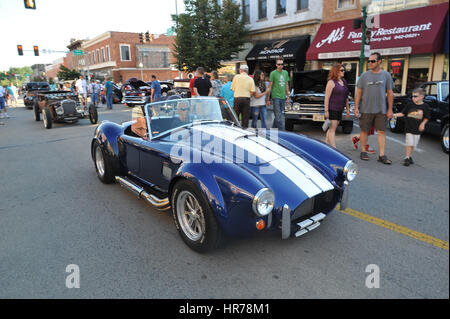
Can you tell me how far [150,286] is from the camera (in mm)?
2451

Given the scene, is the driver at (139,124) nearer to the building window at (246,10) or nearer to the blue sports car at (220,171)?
the blue sports car at (220,171)

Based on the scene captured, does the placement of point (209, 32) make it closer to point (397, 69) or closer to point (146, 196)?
point (397, 69)

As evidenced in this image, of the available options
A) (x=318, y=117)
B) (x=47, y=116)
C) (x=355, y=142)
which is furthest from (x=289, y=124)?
(x=47, y=116)

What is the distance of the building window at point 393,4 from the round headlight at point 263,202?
13744 millimetres

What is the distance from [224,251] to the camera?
292 centimetres

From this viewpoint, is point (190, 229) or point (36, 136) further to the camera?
point (36, 136)

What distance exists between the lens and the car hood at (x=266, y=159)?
2.80m

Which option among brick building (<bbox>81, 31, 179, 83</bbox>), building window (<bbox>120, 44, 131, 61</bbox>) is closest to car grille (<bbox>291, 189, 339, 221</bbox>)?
brick building (<bbox>81, 31, 179, 83</bbox>)

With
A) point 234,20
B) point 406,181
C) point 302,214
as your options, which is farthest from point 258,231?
point 234,20

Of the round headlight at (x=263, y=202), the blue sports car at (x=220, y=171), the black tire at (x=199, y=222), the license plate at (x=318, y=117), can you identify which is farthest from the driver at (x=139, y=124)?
the license plate at (x=318, y=117)

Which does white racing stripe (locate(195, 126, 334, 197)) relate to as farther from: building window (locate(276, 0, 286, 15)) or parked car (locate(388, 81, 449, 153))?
building window (locate(276, 0, 286, 15))

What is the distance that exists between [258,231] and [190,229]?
2.66ft

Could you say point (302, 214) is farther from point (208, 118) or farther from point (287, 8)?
point (287, 8)

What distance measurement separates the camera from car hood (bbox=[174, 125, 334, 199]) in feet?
9.18
